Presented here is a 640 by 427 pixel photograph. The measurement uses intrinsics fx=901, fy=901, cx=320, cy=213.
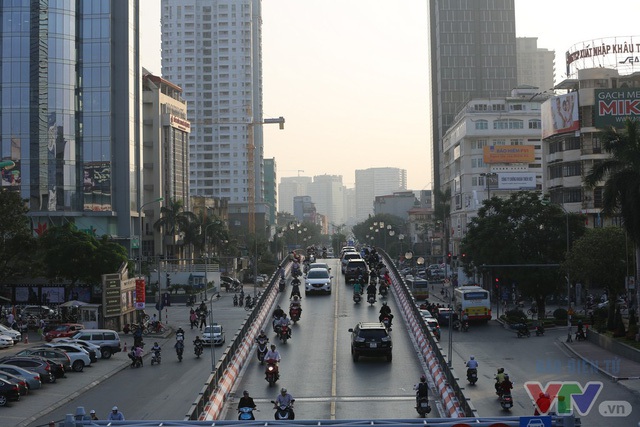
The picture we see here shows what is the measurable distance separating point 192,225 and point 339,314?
7420 cm

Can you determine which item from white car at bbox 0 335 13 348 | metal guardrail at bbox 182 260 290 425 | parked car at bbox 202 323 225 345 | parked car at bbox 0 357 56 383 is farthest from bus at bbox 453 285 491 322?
parked car at bbox 0 357 56 383

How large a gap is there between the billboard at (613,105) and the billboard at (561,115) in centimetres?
503

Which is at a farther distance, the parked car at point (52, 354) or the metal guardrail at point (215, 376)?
the parked car at point (52, 354)

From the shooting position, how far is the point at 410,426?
55.3 ft

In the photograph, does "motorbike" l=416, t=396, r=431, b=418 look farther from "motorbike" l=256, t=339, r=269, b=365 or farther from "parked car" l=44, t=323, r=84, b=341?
"parked car" l=44, t=323, r=84, b=341

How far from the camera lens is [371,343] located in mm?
38812

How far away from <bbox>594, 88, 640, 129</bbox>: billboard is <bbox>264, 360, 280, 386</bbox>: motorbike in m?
65.1

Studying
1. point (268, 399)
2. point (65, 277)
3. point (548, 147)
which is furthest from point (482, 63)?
point (268, 399)

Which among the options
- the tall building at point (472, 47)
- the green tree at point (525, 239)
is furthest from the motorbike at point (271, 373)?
the tall building at point (472, 47)

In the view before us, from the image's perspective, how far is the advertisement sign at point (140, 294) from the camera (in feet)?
229

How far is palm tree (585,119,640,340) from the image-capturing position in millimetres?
50375

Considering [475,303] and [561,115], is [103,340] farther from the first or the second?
[561,115]

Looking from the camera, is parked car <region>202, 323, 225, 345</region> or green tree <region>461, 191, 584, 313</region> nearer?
parked car <region>202, 323, 225, 345</region>

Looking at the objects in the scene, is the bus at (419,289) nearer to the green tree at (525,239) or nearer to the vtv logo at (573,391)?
the green tree at (525,239)
